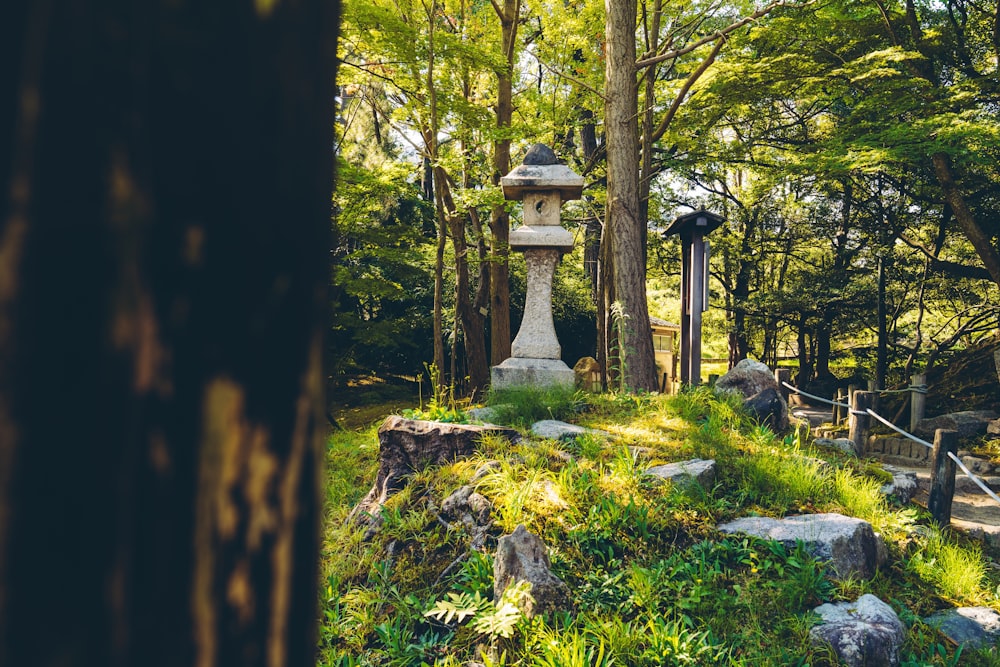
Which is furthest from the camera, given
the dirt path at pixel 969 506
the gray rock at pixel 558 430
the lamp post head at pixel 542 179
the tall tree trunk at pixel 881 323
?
the tall tree trunk at pixel 881 323

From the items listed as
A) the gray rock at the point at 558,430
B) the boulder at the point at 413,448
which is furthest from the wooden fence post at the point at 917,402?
the boulder at the point at 413,448

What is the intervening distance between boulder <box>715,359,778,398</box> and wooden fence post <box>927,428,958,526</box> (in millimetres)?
1412

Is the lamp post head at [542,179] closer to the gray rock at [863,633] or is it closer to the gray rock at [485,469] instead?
the gray rock at [485,469]

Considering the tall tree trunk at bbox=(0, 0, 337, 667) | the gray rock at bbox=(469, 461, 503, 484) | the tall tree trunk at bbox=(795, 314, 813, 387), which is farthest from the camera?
the tall tree trunk at bbox=(795, 314, 813, 387)

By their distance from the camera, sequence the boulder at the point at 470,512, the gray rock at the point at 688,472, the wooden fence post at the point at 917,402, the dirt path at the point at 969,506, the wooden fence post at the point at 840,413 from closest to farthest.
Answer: the boulder at the point at 470,512 → the gray rock at the point at 688,472 → the dirt path at the point at 969,506 → the wooden fence post at the point at 917,402 → the wooden fence post at the point at 840,413

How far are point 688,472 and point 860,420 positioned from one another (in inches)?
122

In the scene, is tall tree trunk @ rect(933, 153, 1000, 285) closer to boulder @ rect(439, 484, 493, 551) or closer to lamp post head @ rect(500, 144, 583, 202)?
lamp post head @ rect(500, 144, 583, 202)

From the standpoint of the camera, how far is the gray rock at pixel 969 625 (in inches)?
119

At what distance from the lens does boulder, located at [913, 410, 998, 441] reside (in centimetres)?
1127

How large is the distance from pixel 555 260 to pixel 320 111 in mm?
7078

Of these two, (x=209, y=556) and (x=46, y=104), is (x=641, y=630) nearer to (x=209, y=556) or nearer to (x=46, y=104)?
(x=209, y=556)

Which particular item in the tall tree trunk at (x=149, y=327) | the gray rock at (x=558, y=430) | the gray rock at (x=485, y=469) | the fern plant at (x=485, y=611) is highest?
the tall tree trunk at (x=149, y=327)

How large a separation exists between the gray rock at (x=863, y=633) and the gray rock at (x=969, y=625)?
37 cm

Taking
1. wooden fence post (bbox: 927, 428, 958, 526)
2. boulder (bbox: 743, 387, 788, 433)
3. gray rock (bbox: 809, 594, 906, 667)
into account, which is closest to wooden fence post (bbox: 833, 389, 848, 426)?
boulder (bbox: 743, 387, 788, 433)
